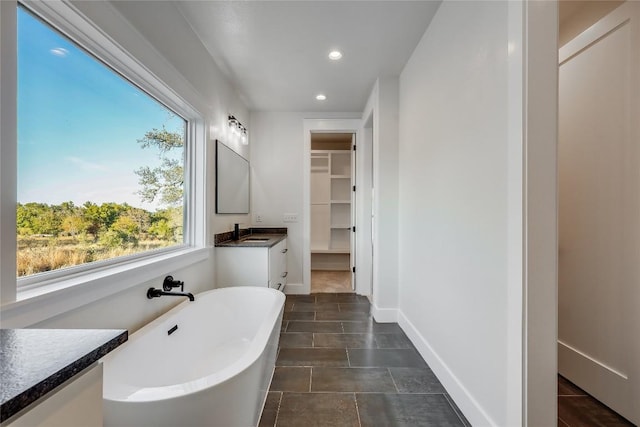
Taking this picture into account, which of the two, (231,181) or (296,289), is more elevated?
(231,181)

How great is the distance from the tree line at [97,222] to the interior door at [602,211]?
2896 millimetres

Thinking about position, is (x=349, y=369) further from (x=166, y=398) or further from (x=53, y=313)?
(x=53, y=313)

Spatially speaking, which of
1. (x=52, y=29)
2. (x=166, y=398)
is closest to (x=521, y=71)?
(x=166, y=398)

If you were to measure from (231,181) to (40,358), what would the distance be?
276 centimetres

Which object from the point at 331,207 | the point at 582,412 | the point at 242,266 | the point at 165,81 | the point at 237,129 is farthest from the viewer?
the point at 331,207

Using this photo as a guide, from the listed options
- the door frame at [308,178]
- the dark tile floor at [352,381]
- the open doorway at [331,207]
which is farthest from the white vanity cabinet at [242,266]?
the open doorway at [331,207]

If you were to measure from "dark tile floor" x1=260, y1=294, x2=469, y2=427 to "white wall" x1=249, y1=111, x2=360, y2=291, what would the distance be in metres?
1.34

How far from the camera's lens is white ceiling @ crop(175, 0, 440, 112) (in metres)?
1.95

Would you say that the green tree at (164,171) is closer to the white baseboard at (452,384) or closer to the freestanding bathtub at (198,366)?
the freestanding bathtub at (198,366)

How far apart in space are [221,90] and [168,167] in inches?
46.6

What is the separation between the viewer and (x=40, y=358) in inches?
19.1

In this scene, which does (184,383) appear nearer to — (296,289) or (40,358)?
(40,358)

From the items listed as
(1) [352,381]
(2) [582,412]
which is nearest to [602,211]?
(2) [582,412]

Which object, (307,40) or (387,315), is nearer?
(307,40)
